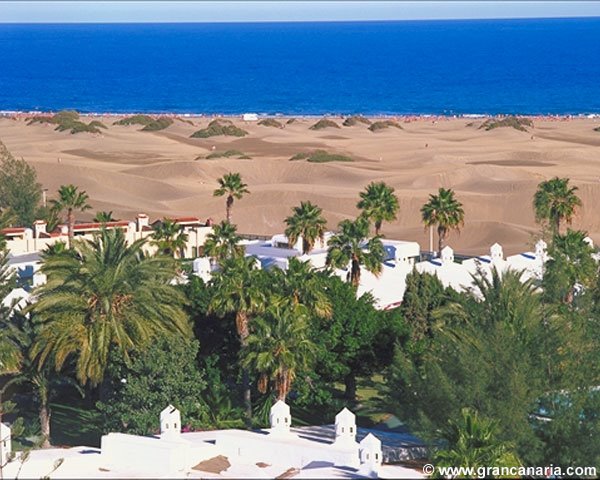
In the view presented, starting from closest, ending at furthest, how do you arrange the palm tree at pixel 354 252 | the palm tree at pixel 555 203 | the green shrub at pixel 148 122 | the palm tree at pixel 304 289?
the palm tree at pixel 304 289 → the palm tree at pixel 354 252 → the palm tree at pixel 555 203 → the green shrub at pixel 148 122

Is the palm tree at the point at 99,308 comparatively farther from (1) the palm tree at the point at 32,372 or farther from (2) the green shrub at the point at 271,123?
(2) the green shrub at the point at 271,123

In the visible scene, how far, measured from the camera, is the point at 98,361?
3238cm

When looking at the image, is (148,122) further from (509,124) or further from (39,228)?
(39,228)

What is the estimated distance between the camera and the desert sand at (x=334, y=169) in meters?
69.9

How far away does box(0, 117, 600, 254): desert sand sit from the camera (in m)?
69.9

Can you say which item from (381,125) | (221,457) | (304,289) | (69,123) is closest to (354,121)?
(381,125)

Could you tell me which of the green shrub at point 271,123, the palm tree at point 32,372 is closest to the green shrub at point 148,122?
the green shrub at point 271,123

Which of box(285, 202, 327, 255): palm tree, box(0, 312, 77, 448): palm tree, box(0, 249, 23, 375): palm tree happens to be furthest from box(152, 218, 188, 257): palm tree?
box(0, 312, 77, 448): palm tree

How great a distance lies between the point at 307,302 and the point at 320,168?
5289 centimetres

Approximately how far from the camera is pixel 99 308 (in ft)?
107

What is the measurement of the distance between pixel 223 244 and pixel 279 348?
1163 cm

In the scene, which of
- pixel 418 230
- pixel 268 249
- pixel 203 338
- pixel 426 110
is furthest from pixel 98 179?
pixel 426 110

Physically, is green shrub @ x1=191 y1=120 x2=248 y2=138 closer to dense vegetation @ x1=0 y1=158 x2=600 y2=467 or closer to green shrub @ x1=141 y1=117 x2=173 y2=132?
green shrub @ x1=141 y1=117 x2=173 y2=132

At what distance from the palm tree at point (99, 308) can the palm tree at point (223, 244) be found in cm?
868
